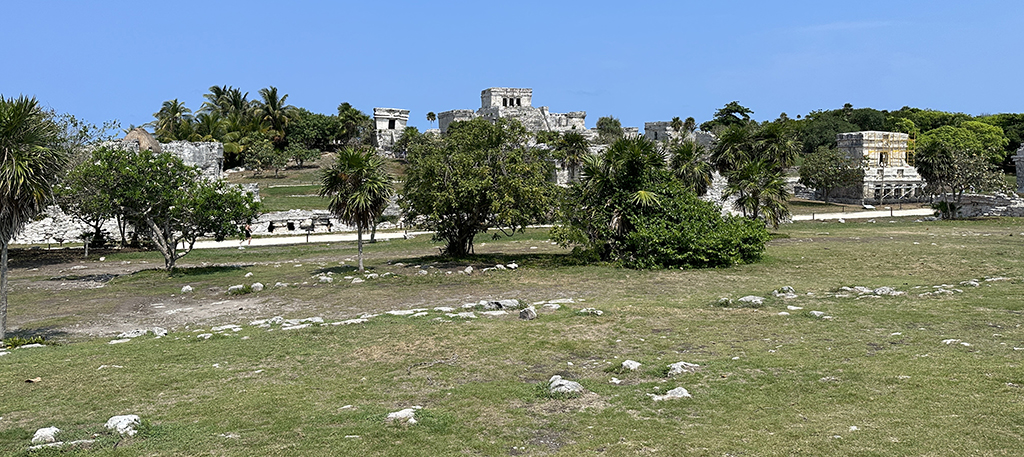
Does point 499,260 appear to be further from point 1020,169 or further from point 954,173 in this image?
point 1020,169

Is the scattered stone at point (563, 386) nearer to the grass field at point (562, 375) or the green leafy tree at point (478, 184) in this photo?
the grass field at point (562, 375)

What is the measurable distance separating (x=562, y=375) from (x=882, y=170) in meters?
65.5

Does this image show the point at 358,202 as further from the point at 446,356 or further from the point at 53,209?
the point at 53,209

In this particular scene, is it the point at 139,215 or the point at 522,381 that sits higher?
the point at 139,215

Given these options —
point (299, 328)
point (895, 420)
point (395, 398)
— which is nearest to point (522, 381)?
point (395, 398)

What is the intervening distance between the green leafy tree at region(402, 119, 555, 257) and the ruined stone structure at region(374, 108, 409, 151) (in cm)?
8686

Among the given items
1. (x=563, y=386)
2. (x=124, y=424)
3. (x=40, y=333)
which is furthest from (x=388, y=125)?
(x=124, y=424)

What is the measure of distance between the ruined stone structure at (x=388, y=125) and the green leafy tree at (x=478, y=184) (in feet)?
A: 285

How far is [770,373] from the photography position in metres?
9.20

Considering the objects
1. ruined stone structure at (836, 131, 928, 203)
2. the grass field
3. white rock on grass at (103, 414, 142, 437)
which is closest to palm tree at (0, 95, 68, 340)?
the grass field

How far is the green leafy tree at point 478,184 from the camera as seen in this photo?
24.6m

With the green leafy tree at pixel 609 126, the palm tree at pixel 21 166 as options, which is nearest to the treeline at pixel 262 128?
the green leafy tree at pixel 609 126

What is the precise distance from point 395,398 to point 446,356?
83.8 inches

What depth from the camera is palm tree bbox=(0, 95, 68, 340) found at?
42.7 feet
